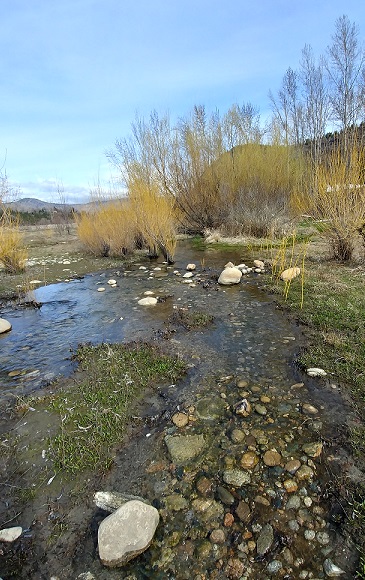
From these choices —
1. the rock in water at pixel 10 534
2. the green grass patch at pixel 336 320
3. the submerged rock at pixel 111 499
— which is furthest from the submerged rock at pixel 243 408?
the rock in water at pixel 10 534

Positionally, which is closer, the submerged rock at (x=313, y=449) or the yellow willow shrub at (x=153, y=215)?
the submerged rock at (x=313, y=449)

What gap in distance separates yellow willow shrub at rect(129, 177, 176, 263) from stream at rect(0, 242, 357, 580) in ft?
18.9

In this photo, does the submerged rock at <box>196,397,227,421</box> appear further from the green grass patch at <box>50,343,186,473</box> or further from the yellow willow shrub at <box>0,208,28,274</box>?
the yellow willow shrub at <box>0,208,28,274</box>

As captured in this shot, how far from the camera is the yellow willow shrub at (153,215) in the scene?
10.4 m

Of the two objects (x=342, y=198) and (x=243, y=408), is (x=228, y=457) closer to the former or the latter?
(x=243, y=408)

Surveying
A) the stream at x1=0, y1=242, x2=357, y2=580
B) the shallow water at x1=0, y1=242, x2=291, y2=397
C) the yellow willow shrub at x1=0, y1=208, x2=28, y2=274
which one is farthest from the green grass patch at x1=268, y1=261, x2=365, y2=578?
the yellow willow shrub at x1=0, y1=208, x2=28, y2=274

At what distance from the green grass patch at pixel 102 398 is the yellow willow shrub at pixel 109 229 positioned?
8240mm

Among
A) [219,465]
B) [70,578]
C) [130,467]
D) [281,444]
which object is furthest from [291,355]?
[70,578]

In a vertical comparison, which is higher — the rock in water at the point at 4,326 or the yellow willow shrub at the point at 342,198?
the yellow willow shrub at the point at 342,198

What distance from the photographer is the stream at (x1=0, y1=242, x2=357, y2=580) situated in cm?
175

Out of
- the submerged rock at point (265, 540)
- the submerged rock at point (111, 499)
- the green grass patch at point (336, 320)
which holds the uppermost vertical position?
the green grass patch at point (336, 320)

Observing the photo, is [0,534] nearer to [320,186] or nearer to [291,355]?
[291,355]

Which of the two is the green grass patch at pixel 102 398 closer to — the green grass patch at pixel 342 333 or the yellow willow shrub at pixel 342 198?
the green grass patch at pixel 342 333

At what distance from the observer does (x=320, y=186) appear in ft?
25.1
